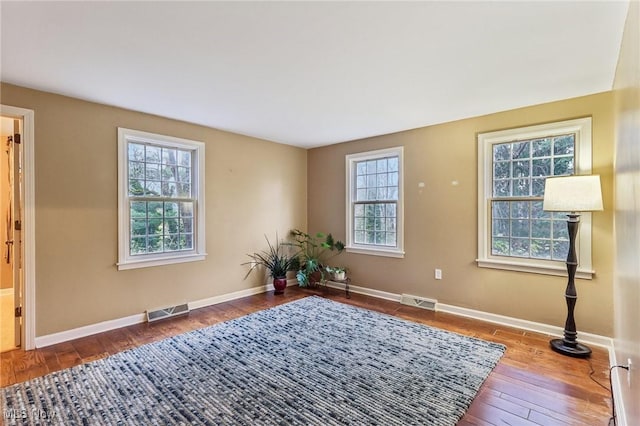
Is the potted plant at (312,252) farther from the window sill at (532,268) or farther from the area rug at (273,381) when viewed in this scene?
the window sill at (532,268)

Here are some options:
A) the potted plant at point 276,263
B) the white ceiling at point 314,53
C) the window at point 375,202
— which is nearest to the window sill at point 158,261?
the potted plant at point 276,263

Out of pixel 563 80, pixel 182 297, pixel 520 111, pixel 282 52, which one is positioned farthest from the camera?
pixel 182 297

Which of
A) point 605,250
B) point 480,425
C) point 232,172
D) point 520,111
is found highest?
point 520,111

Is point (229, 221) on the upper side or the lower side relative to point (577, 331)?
upper

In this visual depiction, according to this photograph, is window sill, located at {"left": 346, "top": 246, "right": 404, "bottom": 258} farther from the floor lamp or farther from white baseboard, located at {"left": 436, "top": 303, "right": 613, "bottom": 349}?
the floor lamp

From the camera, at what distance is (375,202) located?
461cm

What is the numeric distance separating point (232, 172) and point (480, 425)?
12.7ft

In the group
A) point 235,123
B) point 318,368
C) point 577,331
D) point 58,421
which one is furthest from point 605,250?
point 58,421

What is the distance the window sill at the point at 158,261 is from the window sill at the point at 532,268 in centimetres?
351

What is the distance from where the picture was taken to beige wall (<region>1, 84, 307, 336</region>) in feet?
9.35

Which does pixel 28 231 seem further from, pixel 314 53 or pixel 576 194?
pixel 576 194

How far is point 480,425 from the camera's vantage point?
5.89 feet

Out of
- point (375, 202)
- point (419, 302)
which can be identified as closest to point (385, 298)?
point (419, 302)

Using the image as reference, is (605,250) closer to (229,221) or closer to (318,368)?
(318,368)
